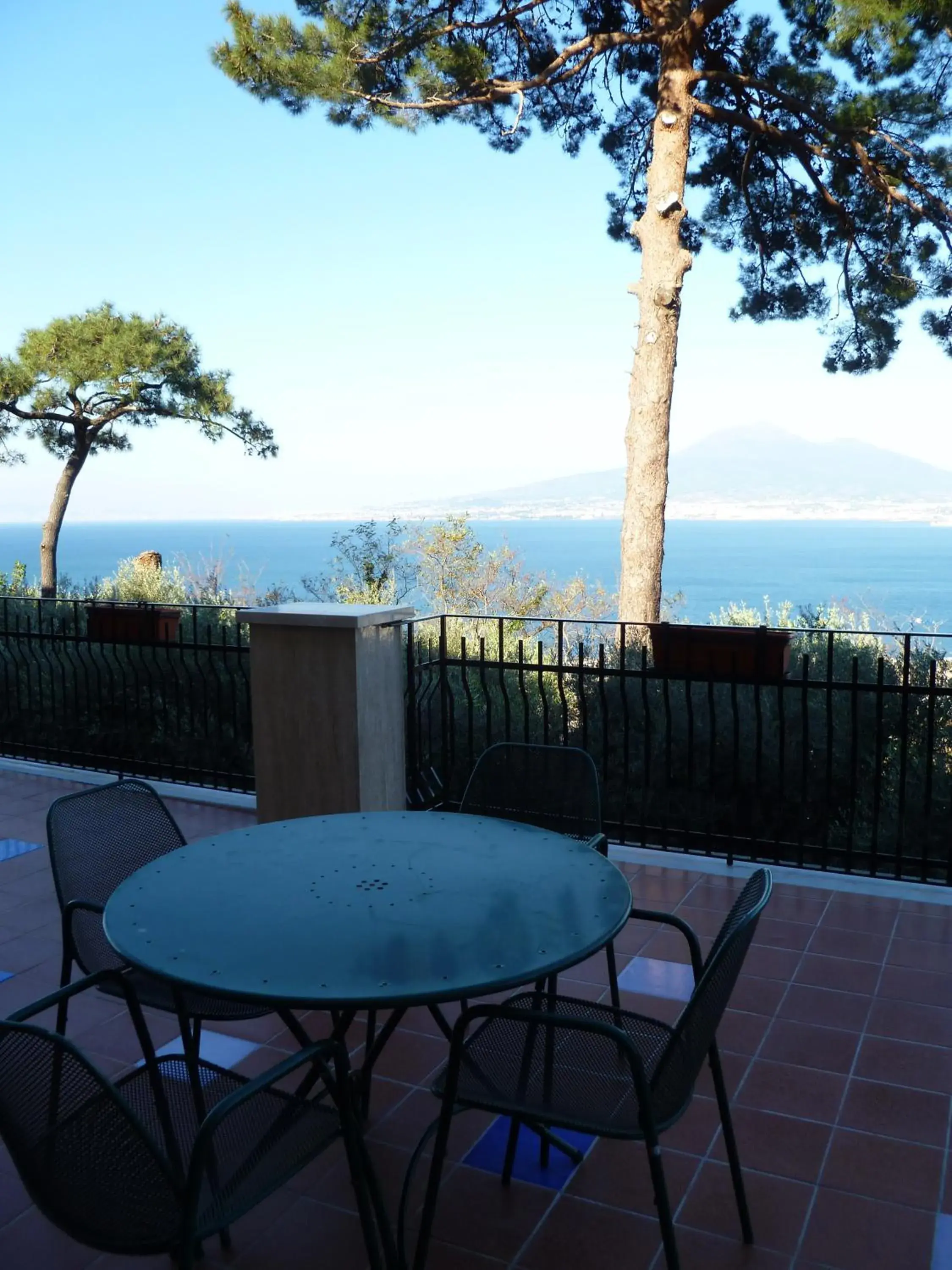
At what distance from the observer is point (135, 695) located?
25.4 ft

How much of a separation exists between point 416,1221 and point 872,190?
10.5 metres

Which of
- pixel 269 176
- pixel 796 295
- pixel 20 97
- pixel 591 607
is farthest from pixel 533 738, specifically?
pixel 269 176

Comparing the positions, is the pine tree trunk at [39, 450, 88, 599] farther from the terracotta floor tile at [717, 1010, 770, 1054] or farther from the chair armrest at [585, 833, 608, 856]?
the terracotta floor tile at [717, 1010, 770, 1054]

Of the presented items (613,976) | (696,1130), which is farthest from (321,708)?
(696,1130)

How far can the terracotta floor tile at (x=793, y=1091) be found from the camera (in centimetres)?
270

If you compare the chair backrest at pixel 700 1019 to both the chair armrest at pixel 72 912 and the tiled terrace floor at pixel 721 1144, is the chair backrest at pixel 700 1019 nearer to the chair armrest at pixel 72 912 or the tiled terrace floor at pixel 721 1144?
the tiled terrace floor at pixel 721 1144

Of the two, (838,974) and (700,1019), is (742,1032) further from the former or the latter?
(700,1019)

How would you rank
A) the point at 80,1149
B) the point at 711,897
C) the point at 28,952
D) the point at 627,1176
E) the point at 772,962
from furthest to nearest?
1. the point at 711,897
2. the point at 28,952
3. the point at 772,962
4. the point at 627,1176
5. the point at 80,1149

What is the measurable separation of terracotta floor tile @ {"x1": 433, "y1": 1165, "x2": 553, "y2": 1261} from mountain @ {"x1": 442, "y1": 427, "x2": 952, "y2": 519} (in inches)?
5719

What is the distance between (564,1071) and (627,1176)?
53 centimetres

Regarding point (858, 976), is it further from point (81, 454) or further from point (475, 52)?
point (81, 454)

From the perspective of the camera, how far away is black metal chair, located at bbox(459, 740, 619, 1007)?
10.4 ft

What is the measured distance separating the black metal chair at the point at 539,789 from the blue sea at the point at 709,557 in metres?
8.61

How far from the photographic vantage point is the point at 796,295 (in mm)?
11820
